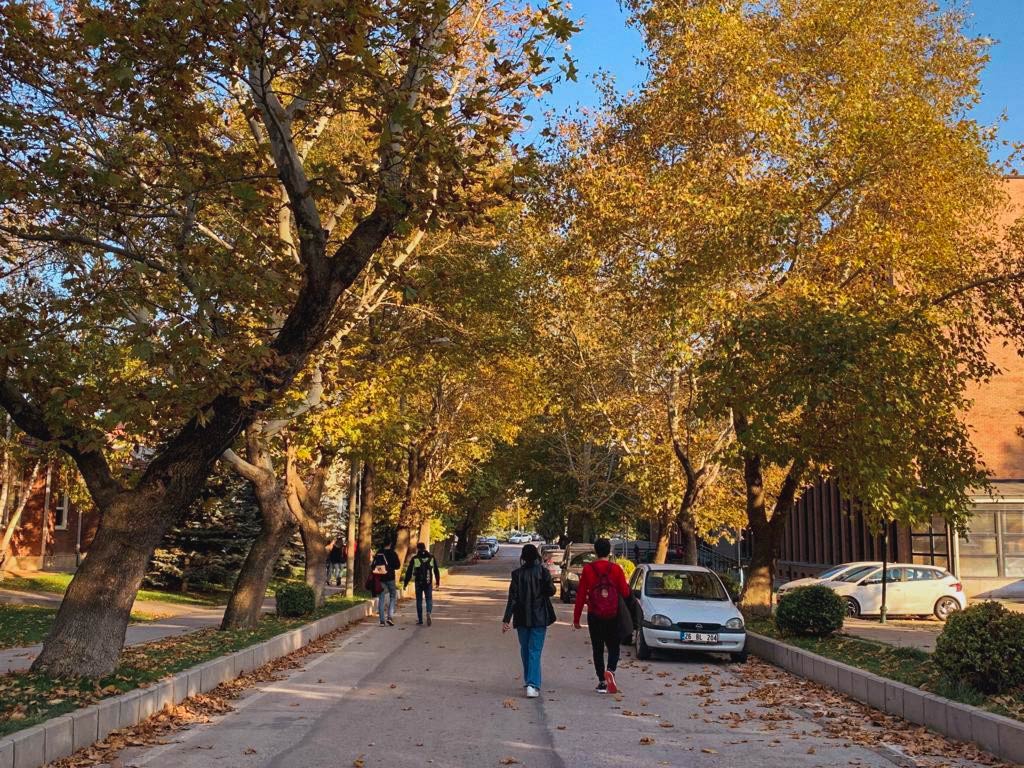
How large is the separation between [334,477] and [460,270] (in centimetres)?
3151

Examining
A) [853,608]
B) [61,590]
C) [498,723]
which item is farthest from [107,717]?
[61,590]

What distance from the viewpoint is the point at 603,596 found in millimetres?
11742

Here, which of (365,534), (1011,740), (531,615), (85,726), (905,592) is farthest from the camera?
(365,534)

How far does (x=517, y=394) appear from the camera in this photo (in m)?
34.3

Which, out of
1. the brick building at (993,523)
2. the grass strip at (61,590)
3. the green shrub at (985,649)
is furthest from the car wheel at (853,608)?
the grass strip at (61,590)

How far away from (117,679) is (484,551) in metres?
91.8

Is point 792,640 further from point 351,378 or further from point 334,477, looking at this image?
point 334,477

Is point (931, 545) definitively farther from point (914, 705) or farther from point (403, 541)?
point (914, 705)

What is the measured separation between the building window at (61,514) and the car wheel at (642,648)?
28.1m

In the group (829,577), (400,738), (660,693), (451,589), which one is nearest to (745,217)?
(660,693)

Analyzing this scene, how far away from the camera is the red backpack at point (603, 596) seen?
11672mm

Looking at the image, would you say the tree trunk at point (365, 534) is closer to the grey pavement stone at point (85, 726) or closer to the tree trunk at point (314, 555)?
the tree trunk at point (314, 555)

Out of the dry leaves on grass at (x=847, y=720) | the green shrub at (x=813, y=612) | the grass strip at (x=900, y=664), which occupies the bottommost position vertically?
the dry leaves on grass at (x=847, y=720)

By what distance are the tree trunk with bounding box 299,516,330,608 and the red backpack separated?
37.7 feet
